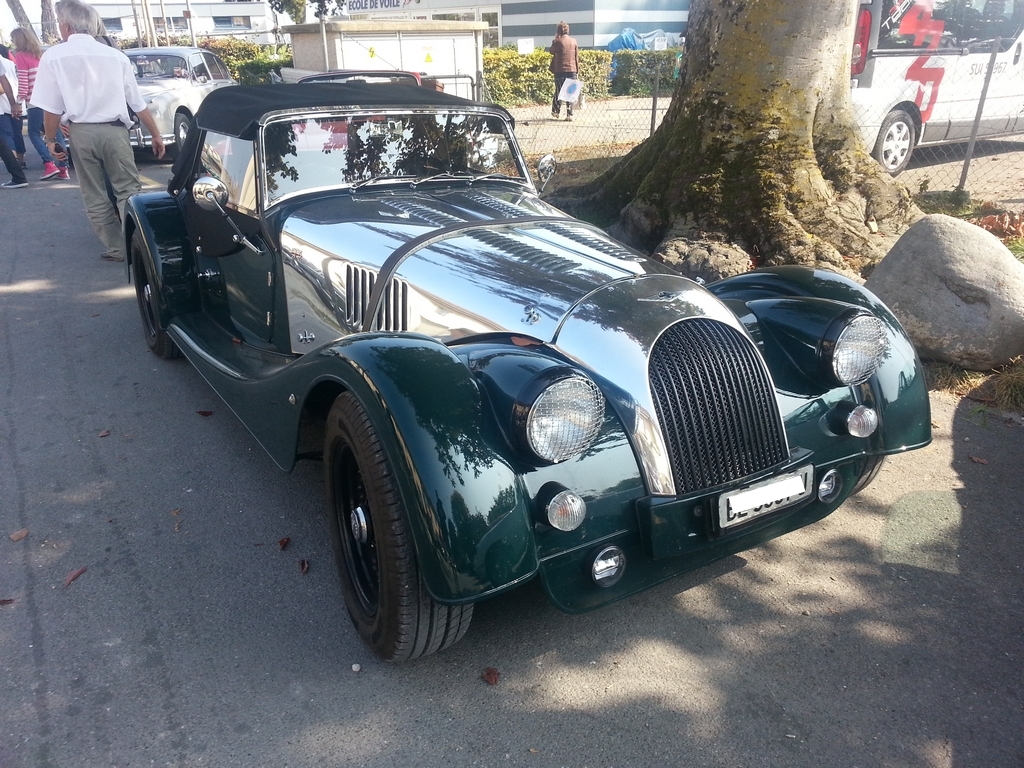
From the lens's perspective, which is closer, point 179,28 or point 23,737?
point 23,737

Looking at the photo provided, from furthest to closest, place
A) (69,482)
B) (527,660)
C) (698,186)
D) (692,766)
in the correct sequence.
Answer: (698,186)
(69,482)
(527,660)
(692,766)

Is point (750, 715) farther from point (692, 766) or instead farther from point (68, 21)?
point (68, 21)

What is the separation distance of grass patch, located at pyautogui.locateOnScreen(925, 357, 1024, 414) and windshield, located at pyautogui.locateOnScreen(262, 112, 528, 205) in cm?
286

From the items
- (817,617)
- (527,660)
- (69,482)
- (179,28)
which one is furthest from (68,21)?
(179,28)

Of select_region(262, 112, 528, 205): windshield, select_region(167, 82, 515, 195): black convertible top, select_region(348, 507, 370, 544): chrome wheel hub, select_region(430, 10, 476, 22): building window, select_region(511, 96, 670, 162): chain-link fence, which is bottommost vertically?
select_region(511, 96, 670, 162): chain-link fence

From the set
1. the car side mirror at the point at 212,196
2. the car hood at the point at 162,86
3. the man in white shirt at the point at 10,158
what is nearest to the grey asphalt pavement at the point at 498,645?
the car side mirror at the point at 212,196

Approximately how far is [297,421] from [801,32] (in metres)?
4.92

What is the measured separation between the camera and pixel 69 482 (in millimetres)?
3809

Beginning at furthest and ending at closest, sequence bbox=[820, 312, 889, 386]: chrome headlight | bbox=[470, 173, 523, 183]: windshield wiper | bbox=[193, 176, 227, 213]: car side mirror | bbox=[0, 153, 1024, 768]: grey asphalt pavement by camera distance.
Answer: bbox=[470, 173, 523, 183]: windshield wiper, bbox=[193, 176, 227, 213]: car side mirror, bbox=[820, 312, 889, 386]: chrome headlight, bbox=[0, 153, 1024, 768]: grey asphalt pavement

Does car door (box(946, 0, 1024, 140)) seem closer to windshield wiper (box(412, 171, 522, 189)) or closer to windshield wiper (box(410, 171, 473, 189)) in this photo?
windshield wiper (box(412, 171, 522, 189))

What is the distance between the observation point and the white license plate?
2.58 metres

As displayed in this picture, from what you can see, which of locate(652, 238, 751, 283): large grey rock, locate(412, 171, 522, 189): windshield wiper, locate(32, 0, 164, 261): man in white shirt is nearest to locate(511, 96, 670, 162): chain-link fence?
locate(652, 238, 751, 283): large grey rock

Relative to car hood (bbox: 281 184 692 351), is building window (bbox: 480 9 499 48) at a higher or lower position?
higher

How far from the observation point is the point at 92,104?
6.74 m
